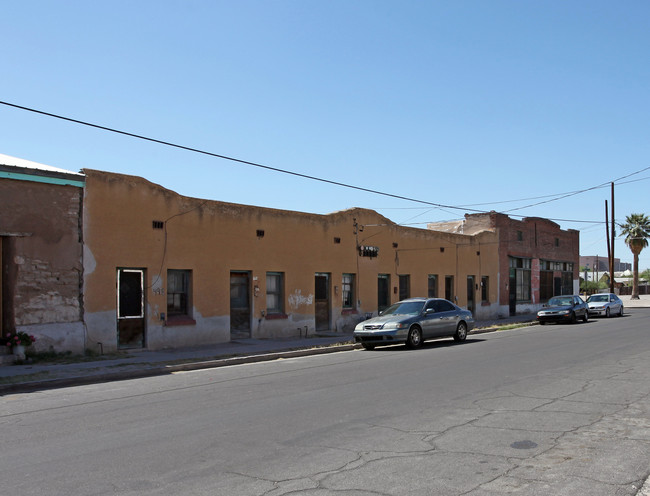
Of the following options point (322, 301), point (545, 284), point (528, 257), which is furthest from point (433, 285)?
point (545, 284)

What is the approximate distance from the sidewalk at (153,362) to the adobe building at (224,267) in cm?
97

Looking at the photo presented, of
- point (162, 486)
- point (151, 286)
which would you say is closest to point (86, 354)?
point (151, 286)

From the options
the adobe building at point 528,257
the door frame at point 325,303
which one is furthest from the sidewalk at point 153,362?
the adobe building at point 528,257

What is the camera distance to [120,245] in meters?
17.4

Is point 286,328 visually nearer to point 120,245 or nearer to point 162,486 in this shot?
point 120,245

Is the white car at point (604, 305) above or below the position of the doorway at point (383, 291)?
below

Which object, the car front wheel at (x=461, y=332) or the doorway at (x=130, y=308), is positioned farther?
the car front wheel at (x=461, y=332)

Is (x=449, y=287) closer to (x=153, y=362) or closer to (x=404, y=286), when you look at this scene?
(x=404, y=286)

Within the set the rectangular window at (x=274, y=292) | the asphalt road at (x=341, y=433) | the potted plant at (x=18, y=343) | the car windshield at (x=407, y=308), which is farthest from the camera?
the rectangular window at (x=274, y=292)

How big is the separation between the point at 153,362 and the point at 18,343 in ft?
10.5

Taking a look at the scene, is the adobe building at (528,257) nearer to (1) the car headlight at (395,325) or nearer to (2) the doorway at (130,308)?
(1) the car headlight at (395,325)

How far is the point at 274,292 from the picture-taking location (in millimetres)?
22219

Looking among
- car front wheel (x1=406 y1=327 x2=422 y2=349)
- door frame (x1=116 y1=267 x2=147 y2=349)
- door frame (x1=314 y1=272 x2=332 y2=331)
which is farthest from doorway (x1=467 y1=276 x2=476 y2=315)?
door frame (x1=116 y1=267 x2=147 y2=349)

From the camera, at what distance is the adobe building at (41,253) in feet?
49.8
